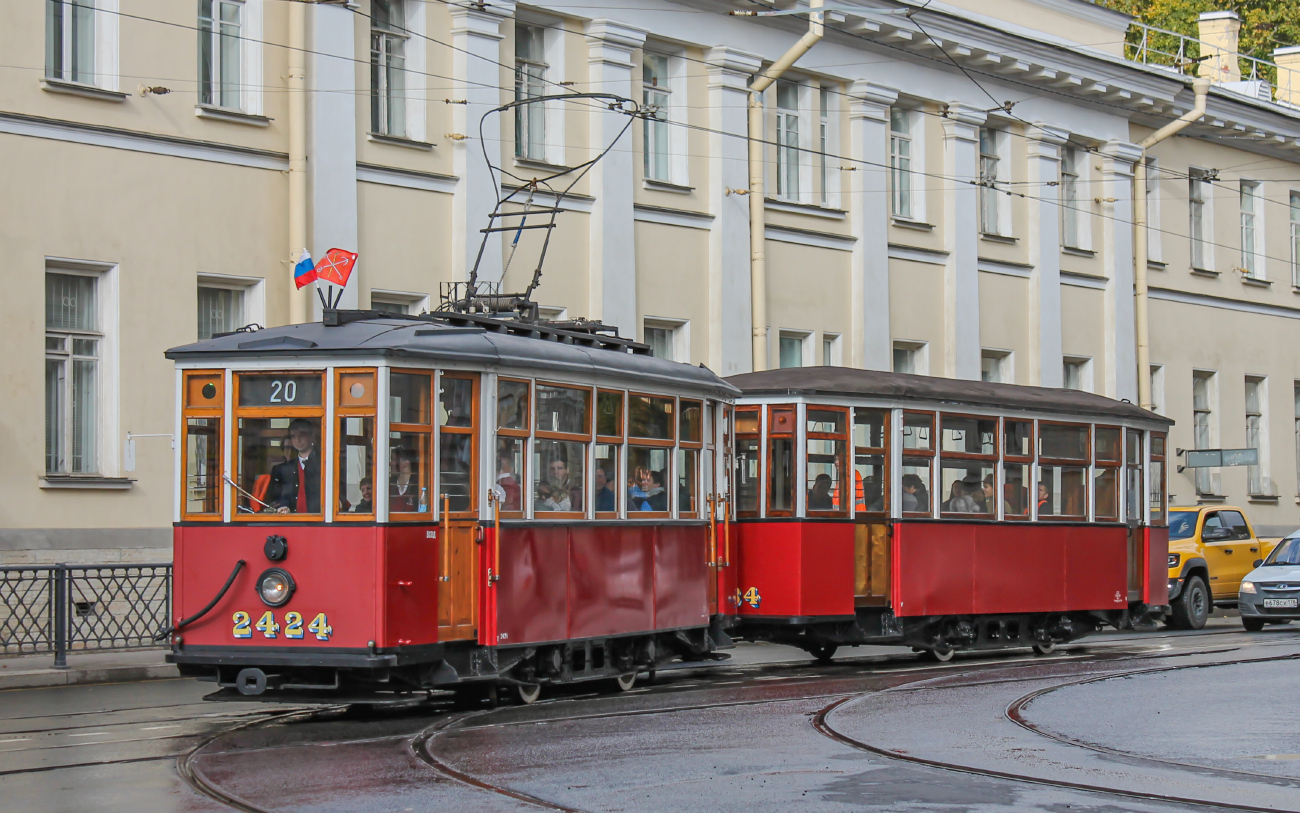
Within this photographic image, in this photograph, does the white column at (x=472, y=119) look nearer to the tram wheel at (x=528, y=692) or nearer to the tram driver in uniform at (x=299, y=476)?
the tram wheel at (x=528, y=692)

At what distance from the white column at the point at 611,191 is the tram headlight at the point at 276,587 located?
12310 millimetres

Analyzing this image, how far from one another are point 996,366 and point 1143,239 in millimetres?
4791

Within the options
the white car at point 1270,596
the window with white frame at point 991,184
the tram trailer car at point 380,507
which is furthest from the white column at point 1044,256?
the tram trailer car at point 380,507

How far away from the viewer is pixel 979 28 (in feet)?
98.0

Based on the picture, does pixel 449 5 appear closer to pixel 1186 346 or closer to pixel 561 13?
pixel 561 13

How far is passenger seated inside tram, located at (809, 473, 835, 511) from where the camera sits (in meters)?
17.7

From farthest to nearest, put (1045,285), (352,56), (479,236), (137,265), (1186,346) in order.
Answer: (1186,346) → (1045,285) → (479,236) → (352,56) → (137,265)

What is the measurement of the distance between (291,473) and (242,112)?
898cm

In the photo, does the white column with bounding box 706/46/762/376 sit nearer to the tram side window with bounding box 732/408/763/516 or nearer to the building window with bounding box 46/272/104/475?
the tram side window with bounding box 732/408/763/516

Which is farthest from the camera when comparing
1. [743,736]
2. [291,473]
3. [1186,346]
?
[1186,346]

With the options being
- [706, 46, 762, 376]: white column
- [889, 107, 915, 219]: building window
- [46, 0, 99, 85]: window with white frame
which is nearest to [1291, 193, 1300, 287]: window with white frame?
[889, 107, 915, 219]: building window

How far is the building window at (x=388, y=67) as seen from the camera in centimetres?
2217

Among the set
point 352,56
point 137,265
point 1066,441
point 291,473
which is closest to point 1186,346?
point 1066,441

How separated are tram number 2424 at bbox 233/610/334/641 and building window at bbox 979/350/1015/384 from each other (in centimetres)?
2113
